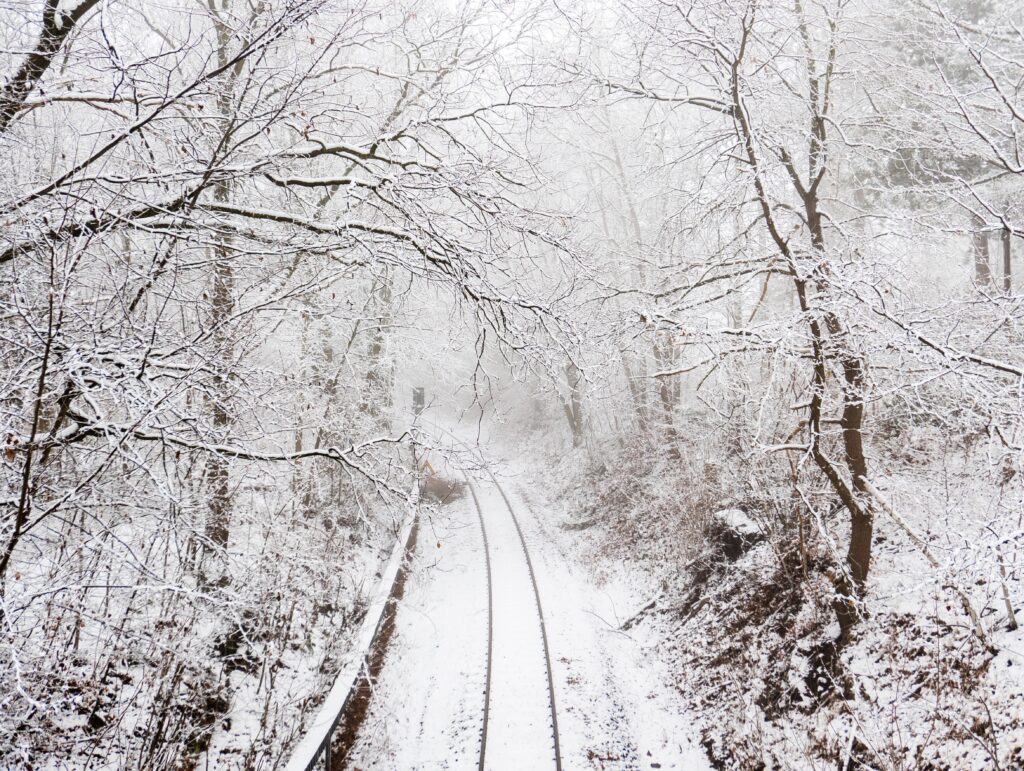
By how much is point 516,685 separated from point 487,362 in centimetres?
533

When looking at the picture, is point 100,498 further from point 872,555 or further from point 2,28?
point 872,555

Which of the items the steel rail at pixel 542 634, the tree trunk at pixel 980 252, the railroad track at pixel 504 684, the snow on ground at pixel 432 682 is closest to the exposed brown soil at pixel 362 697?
the railroad track at pixel 504 684

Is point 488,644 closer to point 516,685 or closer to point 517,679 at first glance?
point 517,679

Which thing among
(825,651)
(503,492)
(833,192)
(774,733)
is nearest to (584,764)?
(774,733)

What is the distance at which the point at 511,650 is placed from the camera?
977cm

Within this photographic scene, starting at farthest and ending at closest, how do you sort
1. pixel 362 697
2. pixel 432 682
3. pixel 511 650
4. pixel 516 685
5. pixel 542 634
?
pixel 542 634 < pixel 511 650 < pixel 432 682 < pixel 516 685 < pixel 362 697

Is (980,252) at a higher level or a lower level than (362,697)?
higher

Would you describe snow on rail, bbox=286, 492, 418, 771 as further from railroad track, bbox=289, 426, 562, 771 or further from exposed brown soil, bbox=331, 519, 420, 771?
exposed brown soil, bbox=331, 519, 420, 771

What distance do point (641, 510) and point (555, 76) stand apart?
12760 mm

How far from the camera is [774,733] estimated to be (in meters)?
6.64

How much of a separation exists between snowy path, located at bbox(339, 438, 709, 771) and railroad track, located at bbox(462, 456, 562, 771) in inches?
1.1

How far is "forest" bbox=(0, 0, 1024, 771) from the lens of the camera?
3158 mm

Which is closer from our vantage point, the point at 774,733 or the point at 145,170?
the point at 145,170

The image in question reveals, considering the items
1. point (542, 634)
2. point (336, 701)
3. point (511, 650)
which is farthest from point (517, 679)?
point (336, 701)
